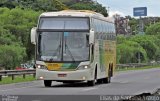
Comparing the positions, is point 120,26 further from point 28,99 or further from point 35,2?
point 28,99

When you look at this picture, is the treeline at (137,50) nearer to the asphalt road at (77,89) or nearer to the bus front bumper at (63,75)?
the asphalt road at (77,89)

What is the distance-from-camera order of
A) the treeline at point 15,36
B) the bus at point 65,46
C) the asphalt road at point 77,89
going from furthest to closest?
the treeline at point 15,36 < the bus at point 65,46 < the asphalt road at point 77,89

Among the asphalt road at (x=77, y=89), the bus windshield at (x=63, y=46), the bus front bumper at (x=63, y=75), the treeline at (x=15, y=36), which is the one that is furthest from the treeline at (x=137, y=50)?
the bus front bumper at (x=63, y=75)

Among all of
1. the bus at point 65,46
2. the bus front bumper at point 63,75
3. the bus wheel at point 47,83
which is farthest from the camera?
the bus wheel at point 47,83

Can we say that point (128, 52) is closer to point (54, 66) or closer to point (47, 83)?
point (47, 83)

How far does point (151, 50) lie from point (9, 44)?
156 feet

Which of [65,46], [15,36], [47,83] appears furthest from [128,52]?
[65,46]

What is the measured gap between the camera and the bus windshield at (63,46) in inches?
1045

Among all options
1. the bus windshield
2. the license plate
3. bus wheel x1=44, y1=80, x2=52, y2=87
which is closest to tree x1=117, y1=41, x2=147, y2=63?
bus wheel x1=44, y1=80, x2=52, y2=87

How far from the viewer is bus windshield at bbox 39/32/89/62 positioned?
26.5 m

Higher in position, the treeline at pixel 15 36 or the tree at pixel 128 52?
the treeline at pixel 15 36

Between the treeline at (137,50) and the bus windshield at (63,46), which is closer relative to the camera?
the bus windshield at (63,46)

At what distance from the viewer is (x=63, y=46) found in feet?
87.2

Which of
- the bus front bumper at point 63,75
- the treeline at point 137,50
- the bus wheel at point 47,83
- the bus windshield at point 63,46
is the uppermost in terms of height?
the bus windshield at point 63,46
